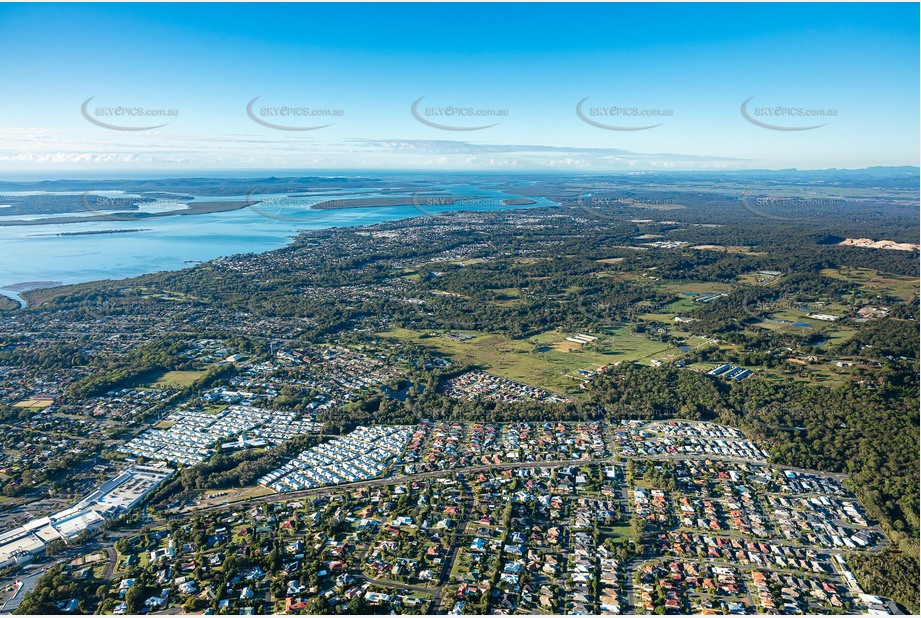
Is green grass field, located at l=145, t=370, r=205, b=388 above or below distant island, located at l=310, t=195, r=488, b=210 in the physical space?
below

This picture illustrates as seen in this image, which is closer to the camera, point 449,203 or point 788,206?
point 788,206

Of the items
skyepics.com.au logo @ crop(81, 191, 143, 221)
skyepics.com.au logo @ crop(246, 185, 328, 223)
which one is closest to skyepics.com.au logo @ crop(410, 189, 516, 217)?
skyepics.com.au logo @ crop(246, 185, 328, 223)

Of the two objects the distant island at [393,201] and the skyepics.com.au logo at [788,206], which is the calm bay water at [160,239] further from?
the skyepics.com.au logo at [788,206]

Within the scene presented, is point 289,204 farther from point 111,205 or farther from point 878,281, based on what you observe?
point 878,281

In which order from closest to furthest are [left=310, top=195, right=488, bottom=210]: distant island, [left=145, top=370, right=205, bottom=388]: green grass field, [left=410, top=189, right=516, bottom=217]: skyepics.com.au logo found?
1. [left=145, top=370, right=205, bottom=388]: green grass field
2. [left=410, top=189, right=516, bottom=217]: skyepics.com.au logo
3. [left=310, top=195, right=488, bottom=210]: distant island

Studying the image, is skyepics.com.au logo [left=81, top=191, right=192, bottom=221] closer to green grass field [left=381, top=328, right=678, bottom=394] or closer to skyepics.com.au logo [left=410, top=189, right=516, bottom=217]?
skyepics.com.au logo [left=410, top=189, right=516, bottom=217]

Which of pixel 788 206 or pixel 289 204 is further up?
pixel 289 204

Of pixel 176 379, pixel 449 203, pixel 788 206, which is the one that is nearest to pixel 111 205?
pixel 449 203
